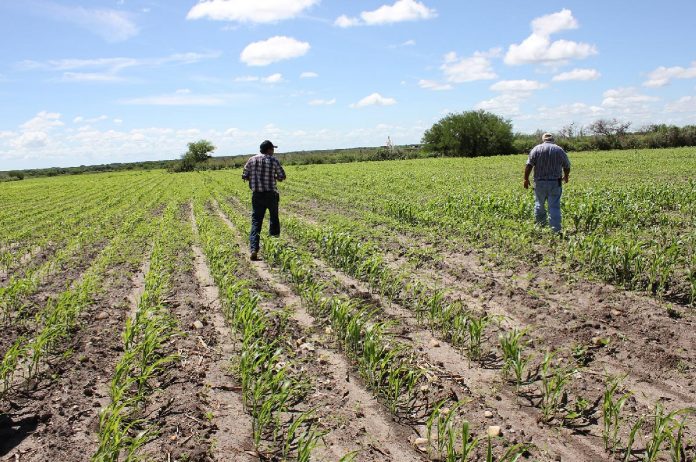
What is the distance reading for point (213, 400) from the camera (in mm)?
A: 4203

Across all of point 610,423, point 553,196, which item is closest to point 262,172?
point 553,196

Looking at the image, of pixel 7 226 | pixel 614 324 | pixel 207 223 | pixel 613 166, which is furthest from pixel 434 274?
pixel 613 166

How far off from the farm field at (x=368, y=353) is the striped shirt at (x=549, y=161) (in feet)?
3.86

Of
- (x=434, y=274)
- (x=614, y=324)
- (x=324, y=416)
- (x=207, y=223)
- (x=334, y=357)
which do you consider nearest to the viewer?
(x=324, y=416)

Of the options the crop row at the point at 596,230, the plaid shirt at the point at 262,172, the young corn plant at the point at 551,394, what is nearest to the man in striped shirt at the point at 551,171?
the crop row at the point at 596,230

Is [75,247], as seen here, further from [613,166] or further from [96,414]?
[613,166]

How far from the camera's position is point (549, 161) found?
9844 mm

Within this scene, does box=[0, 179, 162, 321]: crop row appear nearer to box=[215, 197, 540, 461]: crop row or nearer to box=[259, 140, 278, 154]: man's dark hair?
box=[215, 197, 540, 461]: crop row

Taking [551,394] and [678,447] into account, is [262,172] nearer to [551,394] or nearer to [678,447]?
[551,394]

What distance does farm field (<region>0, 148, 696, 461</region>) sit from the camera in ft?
11.6

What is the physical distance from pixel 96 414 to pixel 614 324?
5343 mm

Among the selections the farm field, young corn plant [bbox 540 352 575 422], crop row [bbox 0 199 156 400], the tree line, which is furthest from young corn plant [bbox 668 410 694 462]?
the tree line

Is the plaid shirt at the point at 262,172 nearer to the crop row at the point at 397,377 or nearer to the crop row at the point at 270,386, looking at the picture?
the crop row at the point at 270,386

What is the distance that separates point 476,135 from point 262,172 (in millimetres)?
62193
